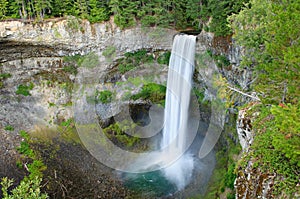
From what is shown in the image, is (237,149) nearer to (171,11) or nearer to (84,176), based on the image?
(84,176)

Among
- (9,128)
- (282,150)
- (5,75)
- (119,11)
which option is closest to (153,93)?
(119,11)

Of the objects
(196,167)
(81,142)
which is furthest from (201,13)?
(81,142)

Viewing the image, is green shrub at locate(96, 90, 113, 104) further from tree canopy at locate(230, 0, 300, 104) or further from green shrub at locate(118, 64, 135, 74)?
tree canopy at locate(230, 0, 300, 104)

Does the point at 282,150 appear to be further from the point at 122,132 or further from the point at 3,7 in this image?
the point at 3,7

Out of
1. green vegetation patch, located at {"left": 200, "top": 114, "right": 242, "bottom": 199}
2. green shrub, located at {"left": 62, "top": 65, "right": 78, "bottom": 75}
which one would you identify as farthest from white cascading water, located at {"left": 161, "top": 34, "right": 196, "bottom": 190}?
green shrub, located at {"left": 62, "top": 65, "right": 78, "bottom": 75}

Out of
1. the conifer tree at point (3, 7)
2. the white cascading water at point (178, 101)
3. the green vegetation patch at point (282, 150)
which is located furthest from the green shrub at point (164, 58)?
the green vegetation patch at point (282, 150)
